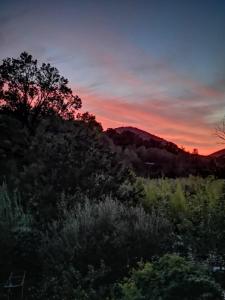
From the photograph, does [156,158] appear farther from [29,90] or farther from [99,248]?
[99,248]

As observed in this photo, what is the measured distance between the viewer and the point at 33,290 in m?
7.58

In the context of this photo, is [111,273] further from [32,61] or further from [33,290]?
[32,61]

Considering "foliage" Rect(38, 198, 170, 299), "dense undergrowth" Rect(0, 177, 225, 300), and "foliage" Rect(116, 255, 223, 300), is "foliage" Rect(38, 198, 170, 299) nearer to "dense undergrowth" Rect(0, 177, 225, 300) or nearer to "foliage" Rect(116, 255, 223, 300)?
"dense undergrowth" Rect(0, 177, 225, 300)

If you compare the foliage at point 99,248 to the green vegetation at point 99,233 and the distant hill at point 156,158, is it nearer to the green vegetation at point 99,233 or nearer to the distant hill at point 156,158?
the green vegetation at point 99,233

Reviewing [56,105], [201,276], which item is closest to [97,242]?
[201,276]

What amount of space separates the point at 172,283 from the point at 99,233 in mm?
2489

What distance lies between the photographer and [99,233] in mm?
7551

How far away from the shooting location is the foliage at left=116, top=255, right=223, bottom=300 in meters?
5.09

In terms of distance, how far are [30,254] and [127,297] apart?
10.3 feet

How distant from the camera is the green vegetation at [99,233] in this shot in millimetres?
5641

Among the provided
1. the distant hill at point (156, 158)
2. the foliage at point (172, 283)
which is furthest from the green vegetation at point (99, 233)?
the distant hill at point (156, 158)

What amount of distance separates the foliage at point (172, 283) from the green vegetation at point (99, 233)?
0.03 feet

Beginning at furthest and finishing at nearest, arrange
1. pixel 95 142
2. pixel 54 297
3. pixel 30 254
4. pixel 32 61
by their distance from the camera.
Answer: pixel 32 61 < pixel 95 142 < pixel 30 254 < pixel 54 297

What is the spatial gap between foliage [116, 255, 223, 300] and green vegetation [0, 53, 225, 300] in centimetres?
1
